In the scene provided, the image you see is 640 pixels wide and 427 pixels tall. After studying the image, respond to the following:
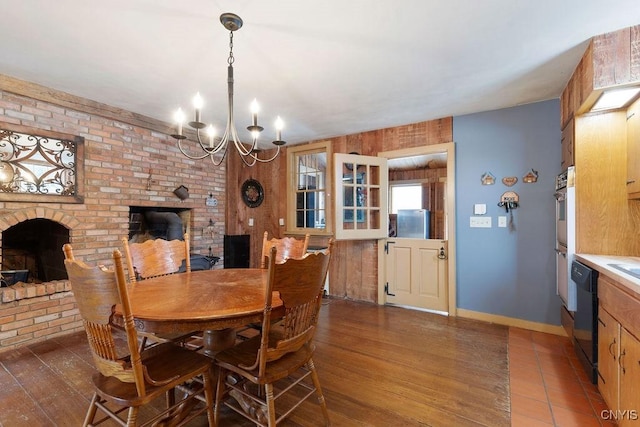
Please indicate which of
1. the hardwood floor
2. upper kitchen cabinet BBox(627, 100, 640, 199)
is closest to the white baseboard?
the hardwood floor

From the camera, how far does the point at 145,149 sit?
3.60 m

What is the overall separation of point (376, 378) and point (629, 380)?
4.42 ft

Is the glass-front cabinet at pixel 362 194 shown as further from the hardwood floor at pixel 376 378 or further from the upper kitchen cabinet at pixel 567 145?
the upper kitchen cabinet at pixel 567 145

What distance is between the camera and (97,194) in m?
3.18

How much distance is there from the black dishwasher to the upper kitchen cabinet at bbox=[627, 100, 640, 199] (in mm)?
627

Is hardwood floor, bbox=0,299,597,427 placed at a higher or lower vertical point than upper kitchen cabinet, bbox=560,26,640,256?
lower

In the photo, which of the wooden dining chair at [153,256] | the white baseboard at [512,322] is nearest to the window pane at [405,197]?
the white baseboard at [512,322]

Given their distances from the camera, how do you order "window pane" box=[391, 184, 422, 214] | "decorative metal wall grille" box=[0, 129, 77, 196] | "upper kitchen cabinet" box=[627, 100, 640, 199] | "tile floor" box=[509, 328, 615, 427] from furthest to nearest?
"window pane" box=[391, 184, 422, 214]
"decorative metal wall grille" box=[0, 129, 77, 196]
"upper kitchen cabinet" box=[627, 100, 640, 199]
"tile floor" box=[509, 328, 615, 427]

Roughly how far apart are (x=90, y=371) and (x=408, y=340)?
8.54 ft

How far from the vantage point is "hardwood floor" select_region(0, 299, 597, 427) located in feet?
5.65

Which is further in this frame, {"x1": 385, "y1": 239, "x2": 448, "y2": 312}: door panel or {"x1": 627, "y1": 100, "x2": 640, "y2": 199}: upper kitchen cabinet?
{"x1": 385, "y1": 239, "x2": 448, "y2": 312}: door panel

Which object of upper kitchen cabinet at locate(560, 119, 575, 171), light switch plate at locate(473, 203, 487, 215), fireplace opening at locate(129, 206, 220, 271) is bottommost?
fireplace opening at locate(129, 206, 220, 271)

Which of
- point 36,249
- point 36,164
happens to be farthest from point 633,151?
point 36,249

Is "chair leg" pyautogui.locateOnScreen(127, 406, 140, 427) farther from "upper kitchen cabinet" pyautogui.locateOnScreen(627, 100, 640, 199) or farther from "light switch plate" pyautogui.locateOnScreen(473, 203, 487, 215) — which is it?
"light switch plate" pyautogui.locateOnScreen(473, 203, 487, 215)
